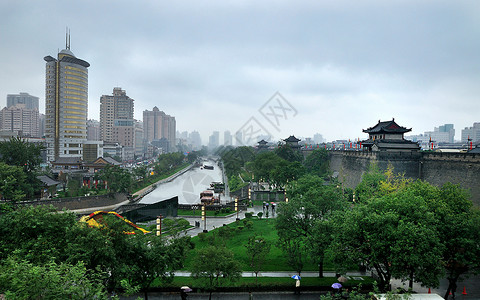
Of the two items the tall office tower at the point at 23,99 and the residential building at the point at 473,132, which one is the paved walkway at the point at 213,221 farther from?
the tall office tower at the point at 23,99

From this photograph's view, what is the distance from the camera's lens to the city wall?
26641 mm

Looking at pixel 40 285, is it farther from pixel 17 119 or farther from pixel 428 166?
pixel 17 119

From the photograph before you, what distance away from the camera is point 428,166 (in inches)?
1280

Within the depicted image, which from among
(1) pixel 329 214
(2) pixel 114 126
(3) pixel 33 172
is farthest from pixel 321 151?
(2) pixel 114 126

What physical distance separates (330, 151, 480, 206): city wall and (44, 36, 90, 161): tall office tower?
184 ft

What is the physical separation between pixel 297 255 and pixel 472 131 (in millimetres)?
161248

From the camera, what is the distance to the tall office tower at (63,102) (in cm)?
6328

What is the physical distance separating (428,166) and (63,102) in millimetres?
66225

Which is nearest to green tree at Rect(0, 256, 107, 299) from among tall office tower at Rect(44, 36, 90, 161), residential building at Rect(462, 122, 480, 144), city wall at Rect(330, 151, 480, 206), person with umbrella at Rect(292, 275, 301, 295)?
person with umbrella at Rect(292, 275, 301, 295)

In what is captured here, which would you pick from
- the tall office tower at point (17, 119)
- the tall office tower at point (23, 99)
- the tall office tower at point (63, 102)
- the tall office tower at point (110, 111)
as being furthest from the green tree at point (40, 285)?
the tall office tower at point (23, 99)

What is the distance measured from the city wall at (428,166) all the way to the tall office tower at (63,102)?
55980mm

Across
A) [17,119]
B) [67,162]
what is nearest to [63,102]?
[67,162]

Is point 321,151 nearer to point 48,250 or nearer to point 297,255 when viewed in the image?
point 297,255

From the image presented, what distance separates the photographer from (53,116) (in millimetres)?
64438
